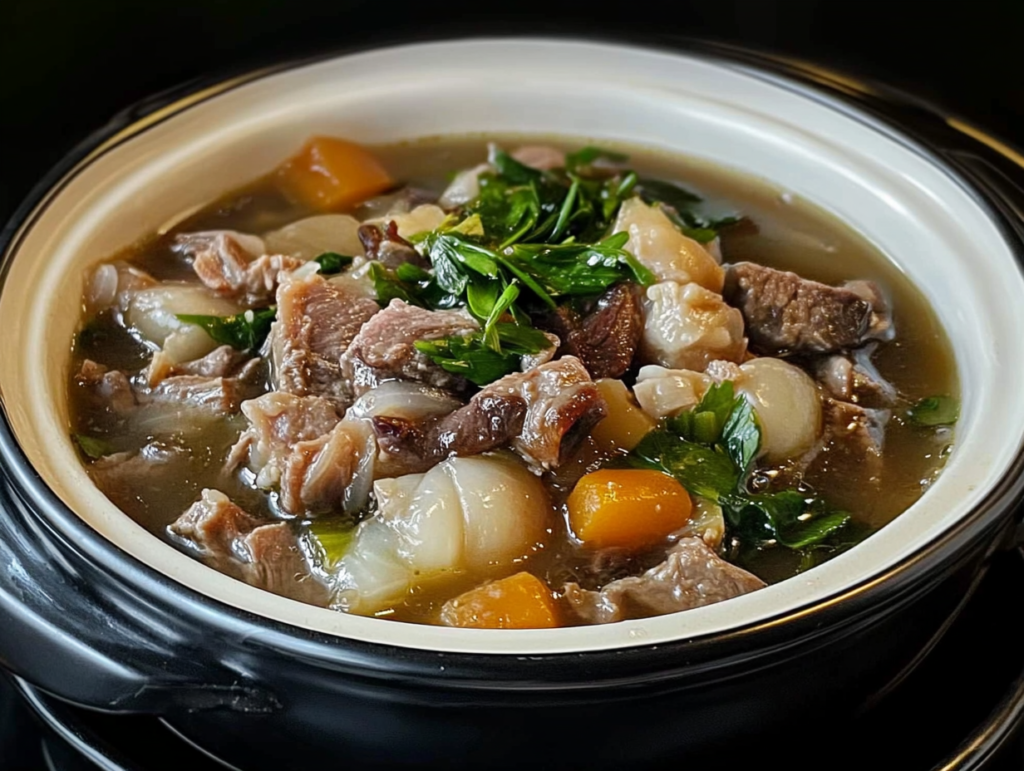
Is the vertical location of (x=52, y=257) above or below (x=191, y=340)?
above

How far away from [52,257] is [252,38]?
137 centimetres

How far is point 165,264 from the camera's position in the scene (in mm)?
2352

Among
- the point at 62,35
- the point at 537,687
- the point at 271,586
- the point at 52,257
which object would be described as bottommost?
the point at 537,687

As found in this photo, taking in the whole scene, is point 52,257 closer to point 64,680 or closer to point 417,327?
point 417,327

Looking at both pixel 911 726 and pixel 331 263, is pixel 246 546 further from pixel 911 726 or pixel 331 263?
pixel 911 726

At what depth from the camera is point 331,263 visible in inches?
85.3

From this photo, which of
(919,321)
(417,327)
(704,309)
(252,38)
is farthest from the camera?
(252,38)

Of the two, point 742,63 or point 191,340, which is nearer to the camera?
point 191,340

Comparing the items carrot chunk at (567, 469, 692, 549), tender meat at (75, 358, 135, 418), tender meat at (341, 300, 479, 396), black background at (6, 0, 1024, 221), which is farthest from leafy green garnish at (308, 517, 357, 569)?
black background at (6, 0, 1024, 221)

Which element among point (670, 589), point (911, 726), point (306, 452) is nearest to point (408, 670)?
point (670, 589)

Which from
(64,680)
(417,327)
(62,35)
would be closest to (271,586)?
(64,680)

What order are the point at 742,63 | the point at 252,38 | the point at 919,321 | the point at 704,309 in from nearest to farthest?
1. the point at 704,309
2. the point at 919,321
3. the point at 742,63
4. the point at 252,38

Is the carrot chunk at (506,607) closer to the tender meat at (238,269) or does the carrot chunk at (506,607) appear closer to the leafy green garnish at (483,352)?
the leafy green garnish at (483,352)

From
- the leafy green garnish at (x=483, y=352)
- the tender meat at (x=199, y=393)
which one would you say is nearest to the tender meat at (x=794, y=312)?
the leafy green garnish at (x=483, y=352)
